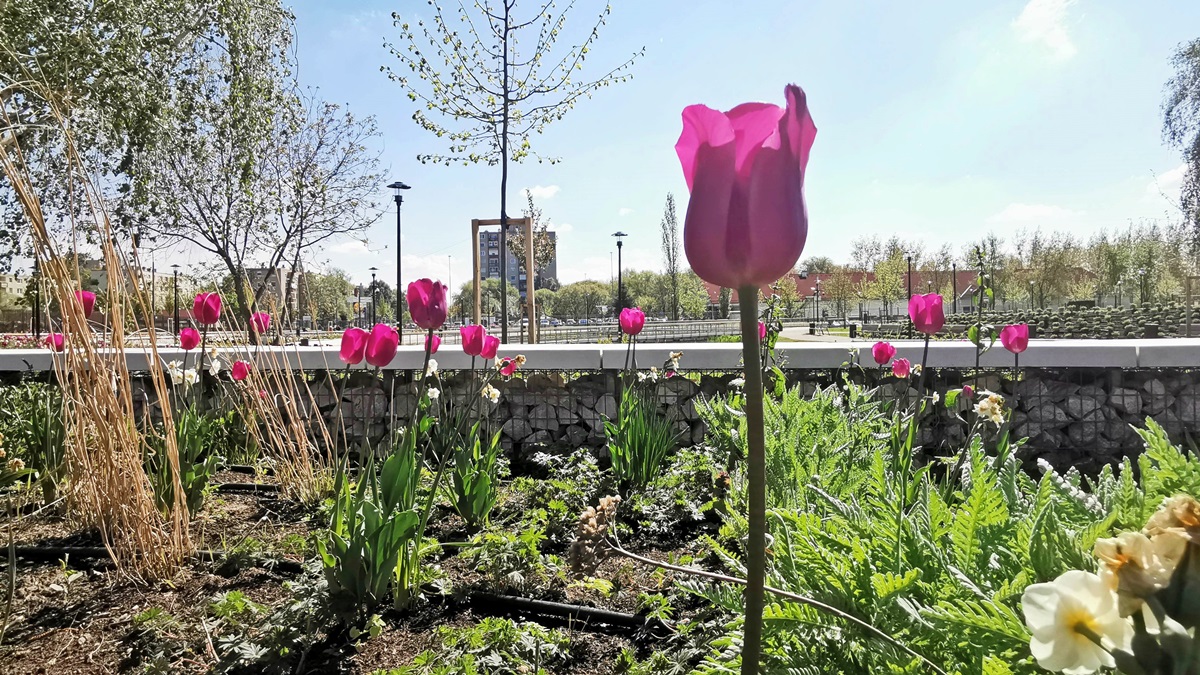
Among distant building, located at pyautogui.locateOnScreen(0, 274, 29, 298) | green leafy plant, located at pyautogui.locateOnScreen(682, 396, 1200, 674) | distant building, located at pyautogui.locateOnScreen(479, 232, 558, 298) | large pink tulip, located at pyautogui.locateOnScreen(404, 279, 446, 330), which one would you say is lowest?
green leafy plant, located at pyautogui.locateOnScreen(682, 396, 1200, 674)

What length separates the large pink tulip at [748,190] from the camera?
21.5 inches

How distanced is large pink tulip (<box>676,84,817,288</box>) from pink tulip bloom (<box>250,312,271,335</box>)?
2702mm

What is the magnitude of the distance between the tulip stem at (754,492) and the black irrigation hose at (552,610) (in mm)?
1543

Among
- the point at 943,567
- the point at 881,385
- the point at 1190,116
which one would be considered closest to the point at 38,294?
the point at 943,567

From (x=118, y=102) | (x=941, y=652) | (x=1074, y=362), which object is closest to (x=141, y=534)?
(x=941, y=652)

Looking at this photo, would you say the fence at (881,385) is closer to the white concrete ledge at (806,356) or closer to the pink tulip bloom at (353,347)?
the white concrete ledge at (806,356)

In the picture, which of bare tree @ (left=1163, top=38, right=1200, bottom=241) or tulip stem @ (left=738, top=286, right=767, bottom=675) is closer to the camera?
tulip stem @ (left=738, top=286, right=767, bottom=675)

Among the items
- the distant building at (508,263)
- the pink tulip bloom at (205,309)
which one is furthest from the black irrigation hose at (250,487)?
the distant building at (508,263)

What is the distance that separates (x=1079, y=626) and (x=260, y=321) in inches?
128

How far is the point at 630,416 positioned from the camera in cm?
305

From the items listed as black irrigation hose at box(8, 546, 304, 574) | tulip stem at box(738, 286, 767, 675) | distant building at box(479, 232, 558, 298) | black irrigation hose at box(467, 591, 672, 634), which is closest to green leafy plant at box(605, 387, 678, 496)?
black irrigation hose at box(467, 591, 672, 634)

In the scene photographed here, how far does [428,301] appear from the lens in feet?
6.04

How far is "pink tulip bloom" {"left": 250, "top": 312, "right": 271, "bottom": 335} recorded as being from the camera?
2.87m

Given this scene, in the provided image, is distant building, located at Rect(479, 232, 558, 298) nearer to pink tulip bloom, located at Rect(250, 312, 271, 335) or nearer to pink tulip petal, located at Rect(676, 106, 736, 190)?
pink tulip bloom, located at Rect(250, 312, 271, 335)
